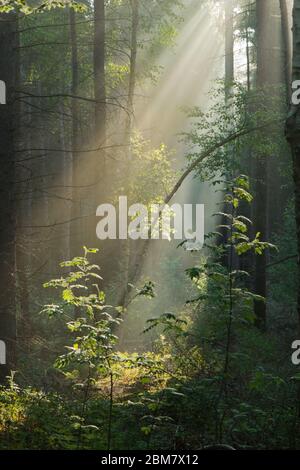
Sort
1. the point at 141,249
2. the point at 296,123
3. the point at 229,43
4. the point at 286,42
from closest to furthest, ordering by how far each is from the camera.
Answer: the point at 296,123
the point at 286,42
the point at 141,249
the point at 229,43

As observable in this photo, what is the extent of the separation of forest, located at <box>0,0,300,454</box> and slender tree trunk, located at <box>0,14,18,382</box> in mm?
21

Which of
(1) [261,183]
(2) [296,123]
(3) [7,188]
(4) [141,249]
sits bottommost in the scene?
(4) [141,249]

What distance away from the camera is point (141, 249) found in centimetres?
1580

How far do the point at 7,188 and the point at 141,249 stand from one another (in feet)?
27.2

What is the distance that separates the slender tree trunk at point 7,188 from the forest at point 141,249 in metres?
0.02

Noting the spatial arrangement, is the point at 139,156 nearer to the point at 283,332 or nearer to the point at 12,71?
the point at 283,332

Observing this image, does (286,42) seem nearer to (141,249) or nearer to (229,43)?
(141,249)

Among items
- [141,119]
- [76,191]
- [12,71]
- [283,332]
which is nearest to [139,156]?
[76,191]

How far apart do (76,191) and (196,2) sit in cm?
2070

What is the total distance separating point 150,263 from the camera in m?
28.6

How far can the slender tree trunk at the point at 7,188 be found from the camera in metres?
7.79

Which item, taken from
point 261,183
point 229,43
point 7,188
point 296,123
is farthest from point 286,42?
point 229,43

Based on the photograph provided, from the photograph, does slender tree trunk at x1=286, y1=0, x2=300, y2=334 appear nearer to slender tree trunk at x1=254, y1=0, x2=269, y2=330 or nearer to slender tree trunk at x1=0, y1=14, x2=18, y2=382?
slender tree trunk at x1=0, y1=14, x2=18, y2=382

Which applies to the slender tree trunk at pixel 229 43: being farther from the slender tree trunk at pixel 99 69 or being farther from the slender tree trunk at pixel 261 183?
the slender tree trunk at pixel 99 69
